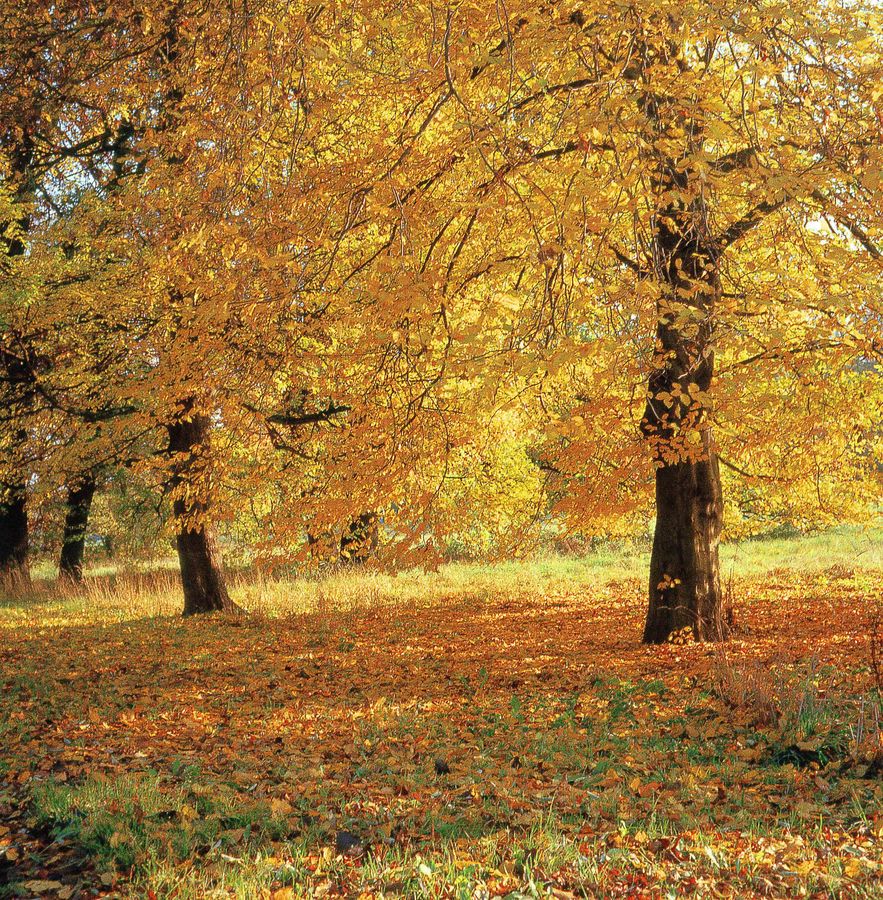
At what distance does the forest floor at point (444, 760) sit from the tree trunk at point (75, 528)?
6.83 m

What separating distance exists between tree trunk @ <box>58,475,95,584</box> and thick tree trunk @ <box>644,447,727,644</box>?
1264cm

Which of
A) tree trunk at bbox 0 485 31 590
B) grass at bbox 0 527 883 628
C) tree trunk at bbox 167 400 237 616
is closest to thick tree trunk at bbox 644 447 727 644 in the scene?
grass at bbox 0 527 883 628

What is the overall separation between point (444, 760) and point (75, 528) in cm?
1530

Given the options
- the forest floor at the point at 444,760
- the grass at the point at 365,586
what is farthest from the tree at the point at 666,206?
the grass at the point at 365,586

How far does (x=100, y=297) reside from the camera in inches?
405

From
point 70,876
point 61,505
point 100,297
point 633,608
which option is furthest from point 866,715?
point 61,505

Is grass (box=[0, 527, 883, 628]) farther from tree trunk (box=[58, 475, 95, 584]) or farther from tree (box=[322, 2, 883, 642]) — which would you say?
tree (box=[322, 2, 883, 642])

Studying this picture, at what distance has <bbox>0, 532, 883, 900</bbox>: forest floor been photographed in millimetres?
3510

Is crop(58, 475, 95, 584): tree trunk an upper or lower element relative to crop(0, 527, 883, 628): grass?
upper

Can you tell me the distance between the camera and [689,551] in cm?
893

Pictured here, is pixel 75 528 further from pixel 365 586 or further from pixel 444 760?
pixel 444 760

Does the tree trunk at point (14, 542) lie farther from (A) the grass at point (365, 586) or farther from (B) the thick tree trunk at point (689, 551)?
(B) the thick tree trunk at point (689, 551)

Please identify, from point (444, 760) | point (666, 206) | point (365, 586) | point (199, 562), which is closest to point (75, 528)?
point (199, 562)

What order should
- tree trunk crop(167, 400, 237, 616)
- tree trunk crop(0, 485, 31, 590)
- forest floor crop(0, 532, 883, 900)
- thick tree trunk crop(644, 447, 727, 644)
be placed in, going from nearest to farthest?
forest floor crop(0, 532, 883, 900) < thick tree trunk crop(644, 447, 727, 644) < tree trunk crop(167, 400, 237, 616) < tree trunk crop(0, 485, 31, 590)
